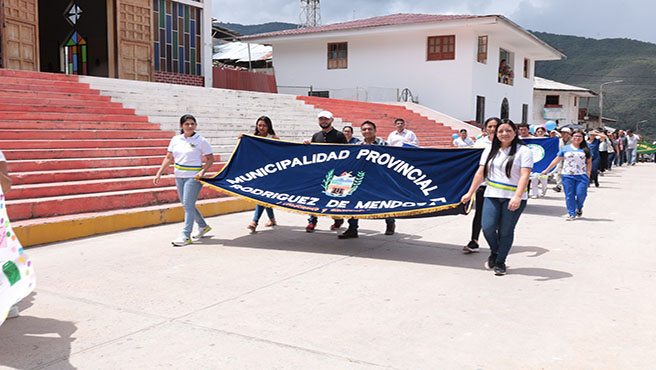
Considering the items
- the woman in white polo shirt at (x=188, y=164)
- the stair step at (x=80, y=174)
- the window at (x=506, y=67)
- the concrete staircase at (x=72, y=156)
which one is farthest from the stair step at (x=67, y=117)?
the window at (x=506, y=67)

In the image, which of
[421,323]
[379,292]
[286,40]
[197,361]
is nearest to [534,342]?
[421,323]

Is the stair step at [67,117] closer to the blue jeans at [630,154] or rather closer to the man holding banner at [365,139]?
the man holding banner at [365,139]

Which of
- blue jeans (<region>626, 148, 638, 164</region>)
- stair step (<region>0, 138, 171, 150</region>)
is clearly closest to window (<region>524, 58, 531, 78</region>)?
blue jeans (<region>626, 148, 638, 164</region>)

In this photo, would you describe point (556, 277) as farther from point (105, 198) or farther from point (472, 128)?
point (472, 128)

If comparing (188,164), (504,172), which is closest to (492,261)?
(504,172)

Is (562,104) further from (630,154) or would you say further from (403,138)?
(403,138)

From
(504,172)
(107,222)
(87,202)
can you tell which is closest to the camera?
(504,172)

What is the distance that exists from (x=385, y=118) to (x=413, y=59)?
303 inches

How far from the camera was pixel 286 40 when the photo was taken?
33656 mm

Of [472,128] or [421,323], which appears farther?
[472,128]

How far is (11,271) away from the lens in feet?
12.6

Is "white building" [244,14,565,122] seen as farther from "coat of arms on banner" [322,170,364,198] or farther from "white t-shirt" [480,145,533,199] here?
"white t-shirt" [480,145,533,199]

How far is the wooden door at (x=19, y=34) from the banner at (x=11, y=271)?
47.5ft

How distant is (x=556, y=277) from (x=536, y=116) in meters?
51.9
